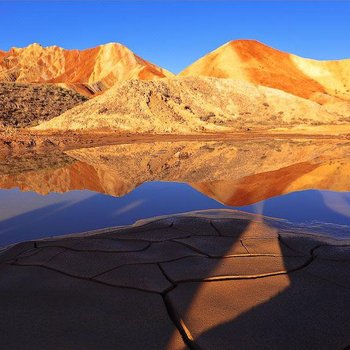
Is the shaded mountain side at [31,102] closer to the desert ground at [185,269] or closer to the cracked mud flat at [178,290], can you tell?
the desert ground at [185,269]

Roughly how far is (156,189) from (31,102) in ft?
74.5

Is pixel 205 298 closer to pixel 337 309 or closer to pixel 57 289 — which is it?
pixel 337 309

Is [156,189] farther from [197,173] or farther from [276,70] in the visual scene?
[276,70]

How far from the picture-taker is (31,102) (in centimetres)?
2645

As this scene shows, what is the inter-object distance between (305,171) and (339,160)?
1803 millimetres

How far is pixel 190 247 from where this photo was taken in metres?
3.32

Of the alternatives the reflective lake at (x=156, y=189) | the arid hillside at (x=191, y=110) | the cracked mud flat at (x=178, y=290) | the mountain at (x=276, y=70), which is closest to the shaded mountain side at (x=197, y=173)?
the reflective lake at (x=156, y=189)

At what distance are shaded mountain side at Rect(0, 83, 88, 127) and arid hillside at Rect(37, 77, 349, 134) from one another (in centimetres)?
359

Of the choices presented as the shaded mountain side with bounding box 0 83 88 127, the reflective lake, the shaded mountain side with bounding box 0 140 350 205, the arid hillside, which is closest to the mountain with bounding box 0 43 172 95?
the shaded mountain side with bounding box 0 83 88 127

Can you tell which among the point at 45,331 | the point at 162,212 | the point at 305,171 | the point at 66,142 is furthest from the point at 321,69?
the point at 45,331

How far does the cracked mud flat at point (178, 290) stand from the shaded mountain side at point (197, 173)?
1.84m

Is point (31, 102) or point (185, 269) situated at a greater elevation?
point (31, 102)

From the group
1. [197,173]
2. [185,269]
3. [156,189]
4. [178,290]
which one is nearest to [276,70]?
[197,173]

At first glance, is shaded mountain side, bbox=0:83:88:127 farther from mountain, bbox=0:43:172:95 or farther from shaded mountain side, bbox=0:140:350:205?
mountain, bbox=0:43:172:95
